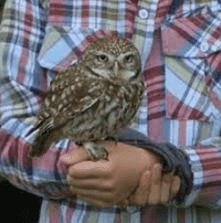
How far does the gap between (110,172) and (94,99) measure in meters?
0.15

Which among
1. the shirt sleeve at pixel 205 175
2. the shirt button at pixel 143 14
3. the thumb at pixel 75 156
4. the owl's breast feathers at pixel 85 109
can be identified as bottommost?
the shirt sleeve at pixel 205 175

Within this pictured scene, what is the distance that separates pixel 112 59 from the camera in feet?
3.52

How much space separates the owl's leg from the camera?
108 centimetres

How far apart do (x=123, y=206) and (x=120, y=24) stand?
47cm

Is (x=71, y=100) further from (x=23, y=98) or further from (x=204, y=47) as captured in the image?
(x=204, y=47)

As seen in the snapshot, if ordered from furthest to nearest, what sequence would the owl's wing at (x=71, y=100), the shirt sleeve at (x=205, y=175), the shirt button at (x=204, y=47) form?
the shirt button at (x=204, y=47) < the shirt sleeve at (x=205, y=175) < the owl's wing at (x=71, y=100)

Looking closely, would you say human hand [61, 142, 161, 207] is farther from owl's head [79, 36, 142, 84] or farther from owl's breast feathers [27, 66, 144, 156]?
owl's head [79, 36, 142, 84]

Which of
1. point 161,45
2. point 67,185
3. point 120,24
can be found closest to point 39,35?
point 120,24

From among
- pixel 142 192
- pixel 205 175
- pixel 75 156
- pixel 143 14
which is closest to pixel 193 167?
pixel 205 175

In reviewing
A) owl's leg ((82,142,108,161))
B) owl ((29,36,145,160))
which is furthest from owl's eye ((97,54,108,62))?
owl's leg ((82,142,108,161))

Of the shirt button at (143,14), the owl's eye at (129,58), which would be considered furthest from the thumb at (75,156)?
the shirt button at (143,14)

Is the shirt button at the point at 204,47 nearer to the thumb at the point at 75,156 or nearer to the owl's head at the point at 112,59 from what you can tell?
the owl's head at the point at 112,59

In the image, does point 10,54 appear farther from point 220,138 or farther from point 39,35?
point 220,138

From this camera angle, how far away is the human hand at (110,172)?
107 cm
